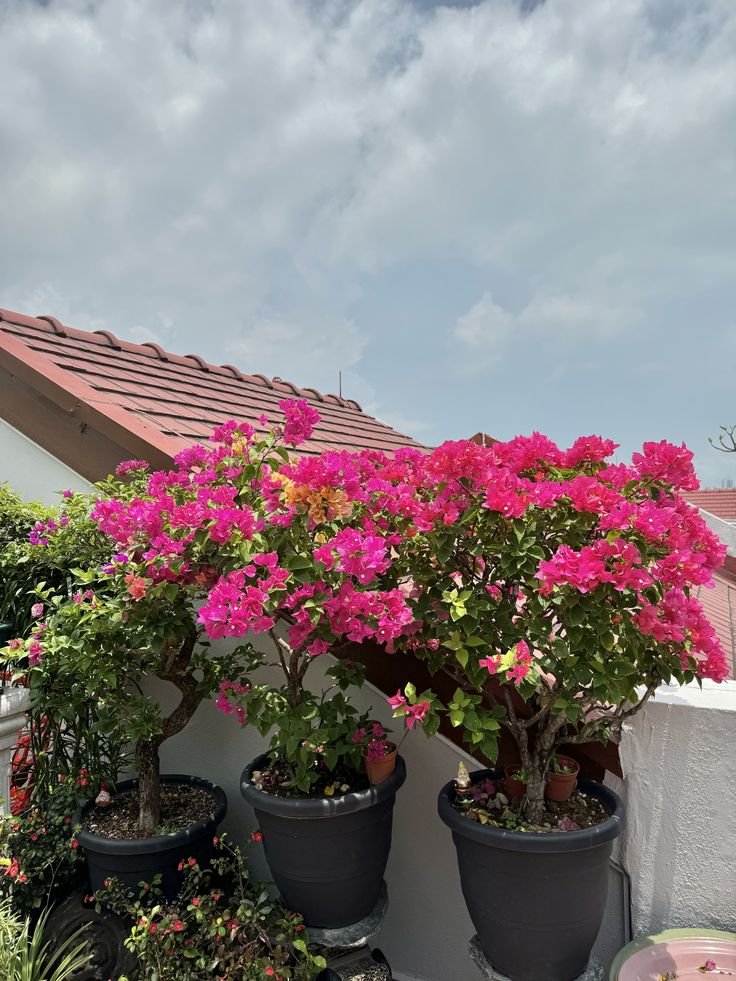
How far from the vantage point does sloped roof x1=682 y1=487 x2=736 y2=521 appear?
54.9 feet

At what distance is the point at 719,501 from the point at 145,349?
713 inches

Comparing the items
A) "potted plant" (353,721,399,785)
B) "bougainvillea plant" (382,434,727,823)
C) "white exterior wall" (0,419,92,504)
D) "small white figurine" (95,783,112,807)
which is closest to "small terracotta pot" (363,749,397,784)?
"potted plant" (353,721,399,785)

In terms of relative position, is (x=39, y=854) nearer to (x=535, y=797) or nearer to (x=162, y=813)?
(x=162, y=813)

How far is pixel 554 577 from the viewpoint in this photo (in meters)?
1.51

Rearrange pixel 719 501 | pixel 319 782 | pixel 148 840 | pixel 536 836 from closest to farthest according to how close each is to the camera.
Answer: pixel 536 836 < pixel 319 782 < pixel 148 840 < pixel 719 501

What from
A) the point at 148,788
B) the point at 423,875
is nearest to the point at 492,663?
the point at 423,875

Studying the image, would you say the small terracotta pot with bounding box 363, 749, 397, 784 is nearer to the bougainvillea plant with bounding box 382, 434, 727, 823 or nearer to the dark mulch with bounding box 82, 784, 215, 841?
the bougainvillea plant with bounding box 382, 434, 727, 823

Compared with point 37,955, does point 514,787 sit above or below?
above

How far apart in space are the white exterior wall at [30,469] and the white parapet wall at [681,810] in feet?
10.3

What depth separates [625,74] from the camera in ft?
12.9

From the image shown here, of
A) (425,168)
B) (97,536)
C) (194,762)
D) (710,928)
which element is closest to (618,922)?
(710,928)

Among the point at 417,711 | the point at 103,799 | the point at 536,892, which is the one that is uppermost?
the point at 417,711

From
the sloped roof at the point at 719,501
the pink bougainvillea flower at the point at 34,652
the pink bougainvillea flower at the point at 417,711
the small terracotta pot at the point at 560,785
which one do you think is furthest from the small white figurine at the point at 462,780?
the sloped roof at the point at 719,501

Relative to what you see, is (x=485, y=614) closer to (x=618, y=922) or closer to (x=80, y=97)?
(x=618, y=922)
